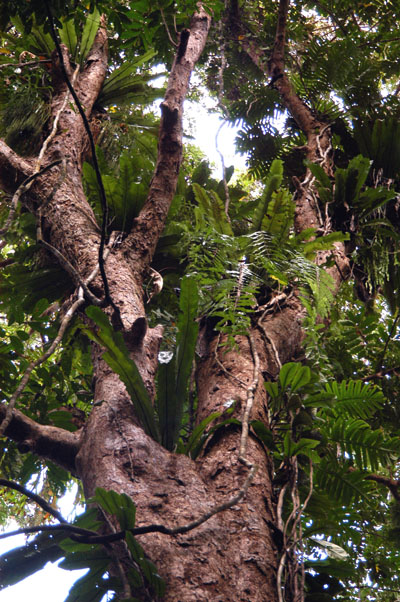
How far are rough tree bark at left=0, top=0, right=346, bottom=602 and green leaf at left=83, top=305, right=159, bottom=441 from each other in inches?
2.2

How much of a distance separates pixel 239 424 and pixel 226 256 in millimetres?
1064

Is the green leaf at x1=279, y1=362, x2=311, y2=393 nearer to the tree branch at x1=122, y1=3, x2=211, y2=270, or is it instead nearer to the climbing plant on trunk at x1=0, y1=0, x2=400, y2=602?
the climbing plant on trunk at x1=0, y1=0, x2=400, y2=602

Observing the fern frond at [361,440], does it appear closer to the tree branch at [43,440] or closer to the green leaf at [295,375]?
the green leaf at [295,375]

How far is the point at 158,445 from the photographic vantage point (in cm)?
159

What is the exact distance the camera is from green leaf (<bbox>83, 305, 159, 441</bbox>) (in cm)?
157

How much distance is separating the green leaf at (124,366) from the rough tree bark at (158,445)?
5 cm

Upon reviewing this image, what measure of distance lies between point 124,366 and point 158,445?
272 millimetres

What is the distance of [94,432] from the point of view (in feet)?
5.33

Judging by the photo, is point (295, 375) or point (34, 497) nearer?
point (34, 497)

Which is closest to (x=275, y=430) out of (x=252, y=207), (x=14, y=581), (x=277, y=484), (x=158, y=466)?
(x=277, y=484)

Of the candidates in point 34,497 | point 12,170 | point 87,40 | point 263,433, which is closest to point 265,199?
point 12,170

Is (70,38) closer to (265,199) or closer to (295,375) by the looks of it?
(265,199)

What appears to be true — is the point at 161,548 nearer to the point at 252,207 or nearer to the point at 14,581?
the point at 14,581

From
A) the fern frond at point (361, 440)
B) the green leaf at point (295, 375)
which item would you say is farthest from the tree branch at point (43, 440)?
the fern frond at point (361, 440)
